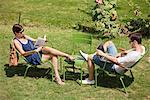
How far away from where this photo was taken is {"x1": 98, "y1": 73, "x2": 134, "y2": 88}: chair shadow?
888 cm

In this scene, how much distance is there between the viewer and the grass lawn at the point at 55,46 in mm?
8391

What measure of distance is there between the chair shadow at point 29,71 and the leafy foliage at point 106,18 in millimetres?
2843

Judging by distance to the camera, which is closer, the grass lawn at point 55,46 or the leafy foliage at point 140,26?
the grass lawn at point 55,46

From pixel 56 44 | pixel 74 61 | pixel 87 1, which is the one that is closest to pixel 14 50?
pixel 74 61

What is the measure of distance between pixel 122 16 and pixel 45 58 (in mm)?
5825

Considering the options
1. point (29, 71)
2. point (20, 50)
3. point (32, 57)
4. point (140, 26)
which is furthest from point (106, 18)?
point (20, 50)

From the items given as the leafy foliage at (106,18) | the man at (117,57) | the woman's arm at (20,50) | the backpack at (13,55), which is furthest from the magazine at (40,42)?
the leafy foliage at (106,18)

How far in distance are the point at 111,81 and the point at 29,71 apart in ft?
6.12

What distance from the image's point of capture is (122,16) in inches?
553

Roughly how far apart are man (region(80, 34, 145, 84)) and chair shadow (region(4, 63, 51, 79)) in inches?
40.0

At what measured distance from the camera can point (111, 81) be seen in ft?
29.8

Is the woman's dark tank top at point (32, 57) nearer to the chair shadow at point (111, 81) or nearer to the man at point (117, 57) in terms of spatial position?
the man at point (117, 57)

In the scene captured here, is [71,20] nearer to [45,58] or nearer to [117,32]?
[117,32]

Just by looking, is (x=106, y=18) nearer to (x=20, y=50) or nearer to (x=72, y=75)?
(x=72, y=75)
